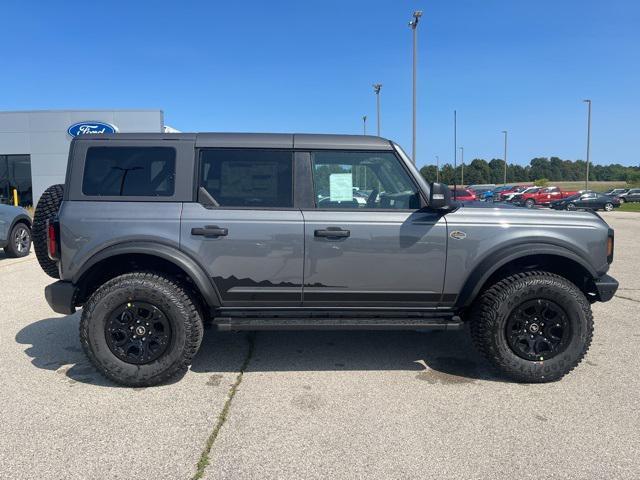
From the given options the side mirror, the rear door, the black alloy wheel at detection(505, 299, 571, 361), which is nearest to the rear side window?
the rear door

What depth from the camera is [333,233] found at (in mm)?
3688

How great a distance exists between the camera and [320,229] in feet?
12.1

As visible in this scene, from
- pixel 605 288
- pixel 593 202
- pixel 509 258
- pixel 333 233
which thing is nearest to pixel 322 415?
pixel 333 233

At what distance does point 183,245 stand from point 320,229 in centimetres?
105

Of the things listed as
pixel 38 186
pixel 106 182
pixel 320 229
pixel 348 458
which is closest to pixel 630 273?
pixel 320 229

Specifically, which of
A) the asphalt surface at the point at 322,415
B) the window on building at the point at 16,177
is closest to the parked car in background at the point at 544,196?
the window on building at the point at 16,177

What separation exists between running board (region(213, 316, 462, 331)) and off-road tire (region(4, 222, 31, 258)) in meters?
8.06

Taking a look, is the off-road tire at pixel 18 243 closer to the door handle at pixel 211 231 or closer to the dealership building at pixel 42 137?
the door handle at pixel 211 231

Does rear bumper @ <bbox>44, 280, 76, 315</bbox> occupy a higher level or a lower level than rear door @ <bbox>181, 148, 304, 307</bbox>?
lower

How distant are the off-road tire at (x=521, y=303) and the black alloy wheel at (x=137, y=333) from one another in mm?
2496

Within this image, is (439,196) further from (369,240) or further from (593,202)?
(593,202)

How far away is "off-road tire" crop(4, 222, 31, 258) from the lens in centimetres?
977

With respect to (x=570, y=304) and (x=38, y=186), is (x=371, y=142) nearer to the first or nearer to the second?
(x=570, y=304)

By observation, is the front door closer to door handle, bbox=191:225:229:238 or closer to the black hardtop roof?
the black hardtop roof
